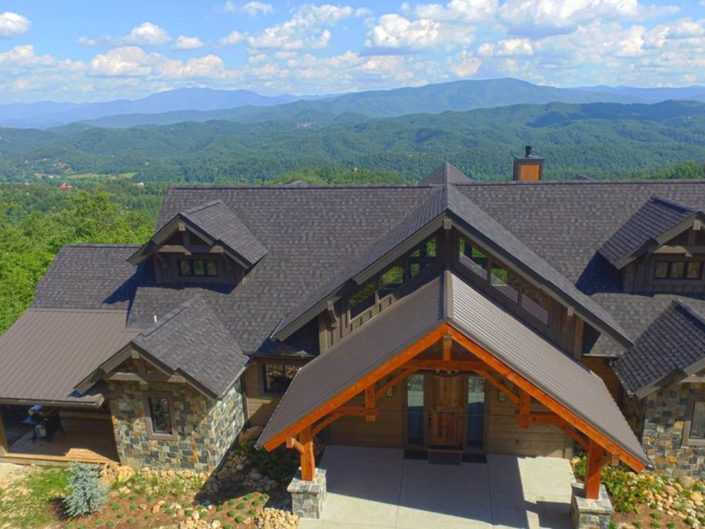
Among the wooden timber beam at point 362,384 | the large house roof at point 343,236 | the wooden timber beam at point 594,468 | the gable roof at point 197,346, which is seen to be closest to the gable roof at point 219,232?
the large house roof at point 343,236

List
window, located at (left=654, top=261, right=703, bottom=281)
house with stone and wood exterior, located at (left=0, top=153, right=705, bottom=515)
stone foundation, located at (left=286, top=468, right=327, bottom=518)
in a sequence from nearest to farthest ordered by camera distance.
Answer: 1. house with stone and wood exterior, located at (left=0, top=153, right=705, bottom=515)
2. stone foundation, located at (left=286, top=468, right=327, bottom=518)
3. window, located at (left=654, top=261, right=703, bottom=281)

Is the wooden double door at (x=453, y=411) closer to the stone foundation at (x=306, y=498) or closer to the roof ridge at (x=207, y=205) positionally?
the stone foundation at (x=306, y=498)

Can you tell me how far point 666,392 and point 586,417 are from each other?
12.3 feet

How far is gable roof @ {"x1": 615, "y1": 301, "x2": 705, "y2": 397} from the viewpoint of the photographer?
12227 millimetres

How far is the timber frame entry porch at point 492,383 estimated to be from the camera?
34.2ft

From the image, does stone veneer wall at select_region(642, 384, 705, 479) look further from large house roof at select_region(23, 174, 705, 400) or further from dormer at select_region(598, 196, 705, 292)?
dormer at select_region(598, 196, 705, 292)

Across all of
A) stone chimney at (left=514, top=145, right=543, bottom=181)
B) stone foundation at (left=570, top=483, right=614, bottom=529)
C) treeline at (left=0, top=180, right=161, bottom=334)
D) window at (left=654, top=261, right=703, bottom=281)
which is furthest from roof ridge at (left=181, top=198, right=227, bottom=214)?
stone chimney at (left=514, top=145, right=543, bottom=181)

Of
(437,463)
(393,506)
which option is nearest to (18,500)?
(393,506)

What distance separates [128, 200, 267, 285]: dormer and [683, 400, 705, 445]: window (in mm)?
12431

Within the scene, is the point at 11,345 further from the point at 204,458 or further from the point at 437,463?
the point at 437,463

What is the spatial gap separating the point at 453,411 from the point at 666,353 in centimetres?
553

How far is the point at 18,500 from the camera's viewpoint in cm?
1402

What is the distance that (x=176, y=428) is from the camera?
14109 mm

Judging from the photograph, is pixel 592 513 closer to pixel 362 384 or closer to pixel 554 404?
pixel 554 404
